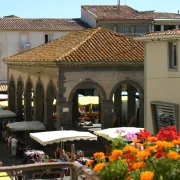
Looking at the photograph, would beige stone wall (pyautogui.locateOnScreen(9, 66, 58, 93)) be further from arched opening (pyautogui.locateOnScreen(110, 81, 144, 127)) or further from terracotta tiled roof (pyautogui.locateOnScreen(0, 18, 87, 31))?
terracotta tiled roof (pyautogui.locateOnScreen(0, 18, 87, 31))

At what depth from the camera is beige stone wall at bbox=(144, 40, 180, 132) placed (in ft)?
66.6

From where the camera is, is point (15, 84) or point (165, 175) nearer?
point (165, 175)

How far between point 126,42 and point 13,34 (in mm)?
26726

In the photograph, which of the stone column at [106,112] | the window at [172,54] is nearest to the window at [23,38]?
the stone column at [106,112]

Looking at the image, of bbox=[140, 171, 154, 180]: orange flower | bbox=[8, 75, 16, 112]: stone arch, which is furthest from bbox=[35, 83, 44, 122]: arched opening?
bbox=[140, 171, 154, 180]: orange flower

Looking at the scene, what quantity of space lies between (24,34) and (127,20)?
400 inches

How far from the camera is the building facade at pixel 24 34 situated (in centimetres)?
5441

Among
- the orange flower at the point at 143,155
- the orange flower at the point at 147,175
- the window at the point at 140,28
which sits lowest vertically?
the orange flower at the point at 147,175

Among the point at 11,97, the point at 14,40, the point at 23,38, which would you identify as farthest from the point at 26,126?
the point at 23,38

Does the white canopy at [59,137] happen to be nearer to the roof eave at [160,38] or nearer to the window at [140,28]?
the roof eave at [160,38]

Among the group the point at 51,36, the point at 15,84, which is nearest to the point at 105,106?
the point at 15,84

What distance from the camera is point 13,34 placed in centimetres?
5444

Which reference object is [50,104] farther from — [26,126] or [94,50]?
[94,50]

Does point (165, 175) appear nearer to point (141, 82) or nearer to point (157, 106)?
point (157, 106)
